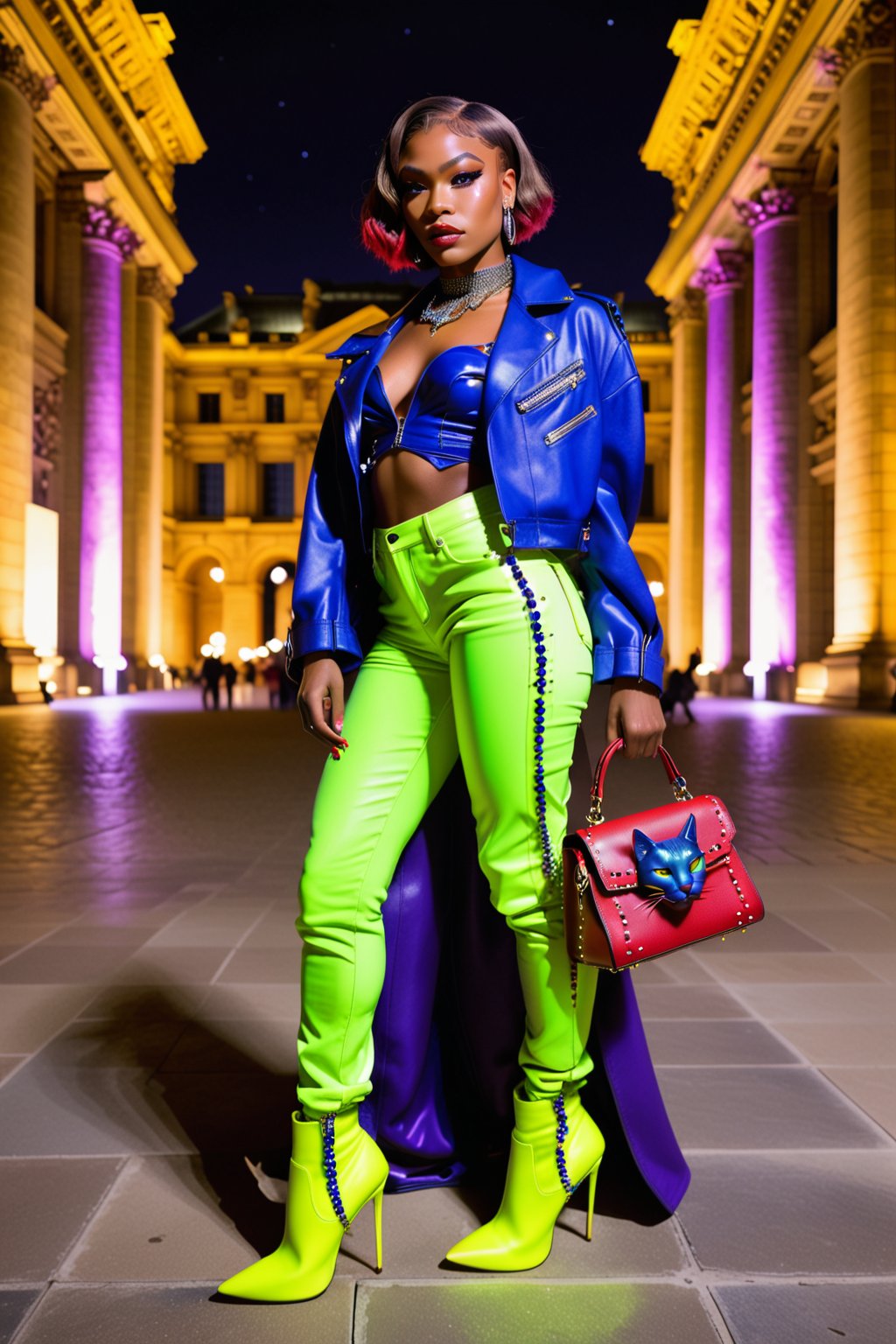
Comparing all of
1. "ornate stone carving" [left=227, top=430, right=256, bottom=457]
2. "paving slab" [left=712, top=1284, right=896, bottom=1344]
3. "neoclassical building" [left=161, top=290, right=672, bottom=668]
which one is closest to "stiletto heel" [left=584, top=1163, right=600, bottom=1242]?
"paving slab" [left=712, top=1284, right=896, bottom=1344]

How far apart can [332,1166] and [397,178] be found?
1.95 metres

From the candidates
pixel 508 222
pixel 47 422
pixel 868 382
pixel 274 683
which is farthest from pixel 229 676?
pixel 508 222

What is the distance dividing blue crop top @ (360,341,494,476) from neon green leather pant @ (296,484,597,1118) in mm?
93

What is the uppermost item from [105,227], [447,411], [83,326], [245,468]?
[105,227]

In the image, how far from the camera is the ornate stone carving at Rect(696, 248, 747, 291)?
1548 inches

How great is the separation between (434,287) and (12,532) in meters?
24.8

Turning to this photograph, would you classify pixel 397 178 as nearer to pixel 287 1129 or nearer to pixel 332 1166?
pixel 332 1166

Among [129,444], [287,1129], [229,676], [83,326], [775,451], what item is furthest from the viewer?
[129,444]

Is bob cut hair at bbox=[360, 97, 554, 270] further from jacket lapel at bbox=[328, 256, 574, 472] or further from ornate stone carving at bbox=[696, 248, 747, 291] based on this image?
ornate stone carving at bbox=[696, 248, 747, 291]

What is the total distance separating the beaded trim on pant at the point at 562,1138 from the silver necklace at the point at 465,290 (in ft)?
5.00

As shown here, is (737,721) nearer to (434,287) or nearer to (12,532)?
(12,532)

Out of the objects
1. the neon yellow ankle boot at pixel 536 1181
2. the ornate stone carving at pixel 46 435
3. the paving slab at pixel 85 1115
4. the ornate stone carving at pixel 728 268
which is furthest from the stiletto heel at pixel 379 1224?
the ornate stone carving at pixel 728 268

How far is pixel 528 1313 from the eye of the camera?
84.4 inches

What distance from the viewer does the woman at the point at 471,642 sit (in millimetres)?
2316
